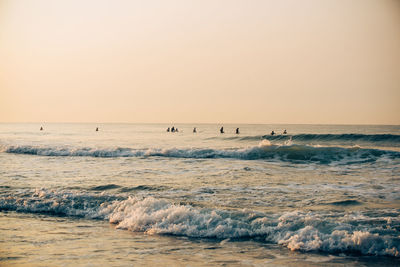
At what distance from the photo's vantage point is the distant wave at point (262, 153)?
23.7 m

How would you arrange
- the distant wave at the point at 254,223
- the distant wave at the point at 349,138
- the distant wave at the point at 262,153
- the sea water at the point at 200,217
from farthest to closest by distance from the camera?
the distant wave at the point at 349,138, the distant wave at the point at 262,153, the distant wave at the point at 254,223, the sea water at the point at 200,217

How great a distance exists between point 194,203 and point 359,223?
473 cm

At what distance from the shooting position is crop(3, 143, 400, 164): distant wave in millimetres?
23703

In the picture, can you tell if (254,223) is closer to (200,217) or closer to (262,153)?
(200,217)

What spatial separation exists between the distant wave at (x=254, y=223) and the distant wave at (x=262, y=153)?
1462 cm

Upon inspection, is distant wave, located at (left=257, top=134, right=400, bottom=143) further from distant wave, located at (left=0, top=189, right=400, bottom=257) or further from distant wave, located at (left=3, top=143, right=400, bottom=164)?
distant wave, located at (left=0, top=189, right=400, bottom=257)

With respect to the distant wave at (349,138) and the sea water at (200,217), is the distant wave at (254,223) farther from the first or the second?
the distant wave at (349,138)

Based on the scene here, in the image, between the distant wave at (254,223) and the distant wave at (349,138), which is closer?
the distant wave at (254,223)

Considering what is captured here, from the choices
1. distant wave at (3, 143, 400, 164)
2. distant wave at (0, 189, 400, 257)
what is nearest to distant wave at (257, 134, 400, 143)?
distant wave at (3, 143, 400, 164)

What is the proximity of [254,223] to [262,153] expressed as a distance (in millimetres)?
18031

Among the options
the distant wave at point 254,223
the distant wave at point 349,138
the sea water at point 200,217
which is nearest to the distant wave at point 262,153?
the sea water at point 200,217

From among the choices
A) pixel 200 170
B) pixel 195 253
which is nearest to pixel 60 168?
pixel 200 170

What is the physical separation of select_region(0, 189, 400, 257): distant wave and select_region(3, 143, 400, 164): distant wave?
1462 cm

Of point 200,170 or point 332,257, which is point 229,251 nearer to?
point 332,257
